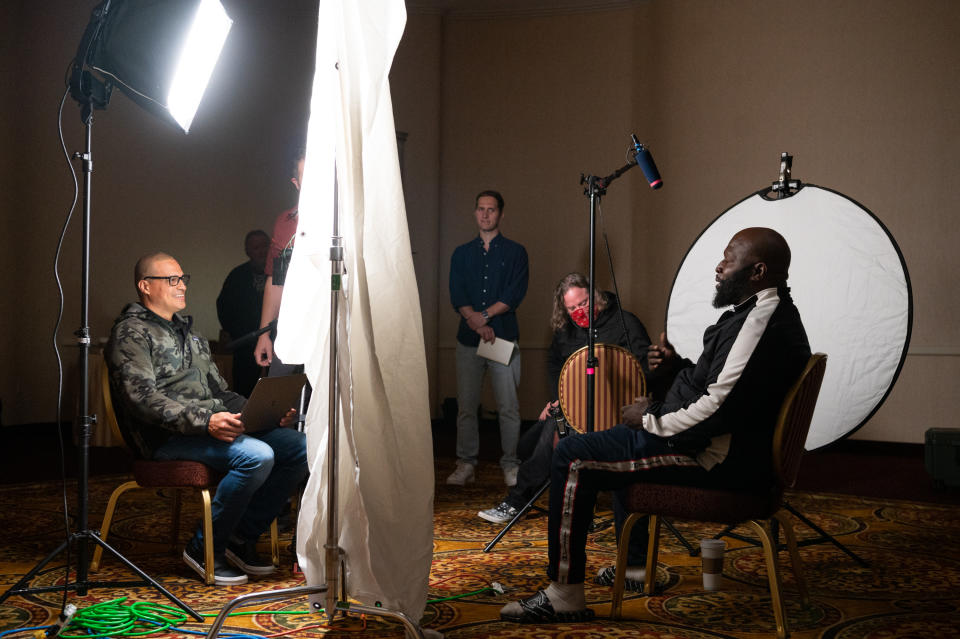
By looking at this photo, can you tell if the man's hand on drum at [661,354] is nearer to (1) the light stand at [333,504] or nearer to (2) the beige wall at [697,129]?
(1) the light stand at [333,504]

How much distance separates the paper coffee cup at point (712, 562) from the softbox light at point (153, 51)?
211 cm

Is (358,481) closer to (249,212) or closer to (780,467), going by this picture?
(780,467)

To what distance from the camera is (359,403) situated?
85.7 inches

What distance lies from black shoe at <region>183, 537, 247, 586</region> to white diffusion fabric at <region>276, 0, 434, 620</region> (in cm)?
65

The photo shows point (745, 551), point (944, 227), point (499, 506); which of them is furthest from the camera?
point (944, 227)

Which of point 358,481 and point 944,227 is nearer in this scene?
point 358,481

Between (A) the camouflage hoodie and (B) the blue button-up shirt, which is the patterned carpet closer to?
(A) the camouflage hoodie

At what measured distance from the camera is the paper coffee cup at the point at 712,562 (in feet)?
8.78

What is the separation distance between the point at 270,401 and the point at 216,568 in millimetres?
574

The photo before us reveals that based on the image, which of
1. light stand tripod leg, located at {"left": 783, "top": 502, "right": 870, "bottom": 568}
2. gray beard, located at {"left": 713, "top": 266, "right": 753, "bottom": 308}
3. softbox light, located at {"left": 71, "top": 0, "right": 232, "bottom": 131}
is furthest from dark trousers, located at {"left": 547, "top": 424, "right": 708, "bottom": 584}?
softbox light, located at {"left": 71, "top": 0, "right": 232, "bottom": 131}

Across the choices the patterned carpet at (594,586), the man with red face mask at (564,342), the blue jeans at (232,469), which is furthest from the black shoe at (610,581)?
the blue jeans at (232,469)

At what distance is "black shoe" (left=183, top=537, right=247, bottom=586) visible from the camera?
280 cm

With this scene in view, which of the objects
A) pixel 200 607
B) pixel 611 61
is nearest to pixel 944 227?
pixel 611 61

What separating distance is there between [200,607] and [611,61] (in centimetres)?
533
